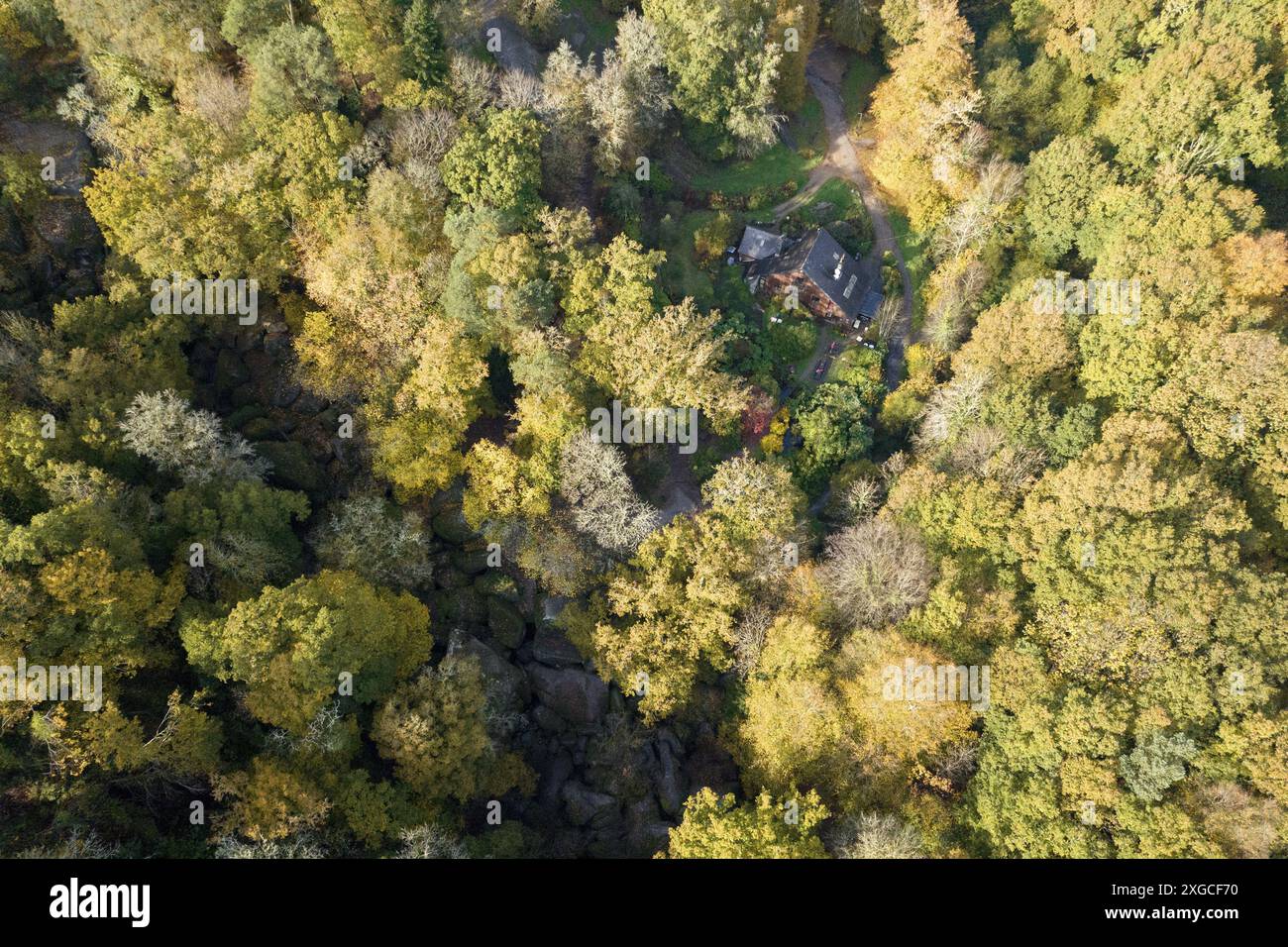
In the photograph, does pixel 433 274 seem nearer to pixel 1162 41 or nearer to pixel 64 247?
pixel 64 247

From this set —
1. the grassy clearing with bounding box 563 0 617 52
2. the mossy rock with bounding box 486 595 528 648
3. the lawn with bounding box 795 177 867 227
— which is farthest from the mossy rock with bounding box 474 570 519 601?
the grassy clearing with bounding box 563 0 617 52

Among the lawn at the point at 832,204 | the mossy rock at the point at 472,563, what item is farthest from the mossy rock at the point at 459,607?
the lawn at the point at 832,204

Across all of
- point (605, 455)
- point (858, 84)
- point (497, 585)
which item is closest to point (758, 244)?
point (858, 84)

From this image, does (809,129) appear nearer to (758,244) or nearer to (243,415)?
(758,244)

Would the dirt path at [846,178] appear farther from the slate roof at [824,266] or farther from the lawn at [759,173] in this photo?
the slate roof at [824,266]

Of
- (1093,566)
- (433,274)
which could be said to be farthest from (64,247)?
(1093,566)
